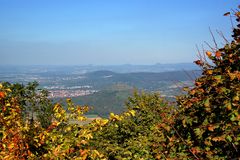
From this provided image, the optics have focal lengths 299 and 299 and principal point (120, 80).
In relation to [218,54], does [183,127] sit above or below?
below

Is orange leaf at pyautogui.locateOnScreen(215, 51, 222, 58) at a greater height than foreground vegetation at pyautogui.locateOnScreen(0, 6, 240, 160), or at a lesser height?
greater

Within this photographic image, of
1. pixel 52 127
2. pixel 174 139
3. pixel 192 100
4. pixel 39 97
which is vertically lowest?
pixel 39 97

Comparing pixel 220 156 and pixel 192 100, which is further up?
pixel 192 100

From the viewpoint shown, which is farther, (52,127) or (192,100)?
(192,100)

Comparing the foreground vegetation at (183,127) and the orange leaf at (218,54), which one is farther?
the orange leaf at (218,54)

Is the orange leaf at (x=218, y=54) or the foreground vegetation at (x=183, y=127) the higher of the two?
the orange leaf at (x=218, y=54)

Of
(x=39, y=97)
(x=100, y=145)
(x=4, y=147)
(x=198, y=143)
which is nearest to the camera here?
(x=4, y=147)

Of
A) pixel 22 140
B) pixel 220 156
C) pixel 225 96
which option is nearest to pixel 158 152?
pixel 220 156

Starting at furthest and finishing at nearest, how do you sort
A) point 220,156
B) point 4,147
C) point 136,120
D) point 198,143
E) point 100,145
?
point 136,120, point 100,145, point 198,143, point 220,156, point 4,147

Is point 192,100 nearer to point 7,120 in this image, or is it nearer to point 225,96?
point 225,96

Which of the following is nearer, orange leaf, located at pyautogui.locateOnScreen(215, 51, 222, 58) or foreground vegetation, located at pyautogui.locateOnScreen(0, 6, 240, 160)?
foreground vegetation, located at pyautogui.locateOnScreen(0, 6, 240, 160)

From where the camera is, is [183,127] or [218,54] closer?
[218,54]
